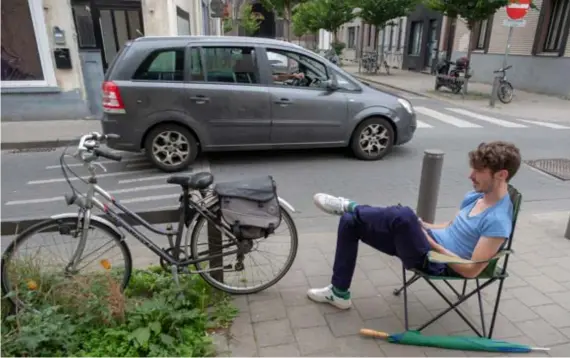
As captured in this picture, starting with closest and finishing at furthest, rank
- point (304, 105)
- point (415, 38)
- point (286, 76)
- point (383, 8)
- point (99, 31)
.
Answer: point (304, 105) < point (286, 76) < point (99, 31) < point (383, 8) < point (415, 38)

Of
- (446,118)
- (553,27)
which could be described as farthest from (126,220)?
(553,27)

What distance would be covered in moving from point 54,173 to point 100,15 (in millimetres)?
5333

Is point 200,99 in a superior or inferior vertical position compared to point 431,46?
inferior

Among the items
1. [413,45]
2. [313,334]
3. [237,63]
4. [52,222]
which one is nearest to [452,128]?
[237,63]

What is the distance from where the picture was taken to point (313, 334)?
2.52 meters

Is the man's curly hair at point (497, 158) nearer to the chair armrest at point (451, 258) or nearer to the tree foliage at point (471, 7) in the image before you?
the chair armrest at point (451, 258)

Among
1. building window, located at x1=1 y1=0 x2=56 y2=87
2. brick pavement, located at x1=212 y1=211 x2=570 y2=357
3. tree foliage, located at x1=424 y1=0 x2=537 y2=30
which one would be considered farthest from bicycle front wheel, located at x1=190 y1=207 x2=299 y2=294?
tree foliage, located at x1=424 y1=0 x2=537 y2=30

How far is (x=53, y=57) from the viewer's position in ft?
28.5

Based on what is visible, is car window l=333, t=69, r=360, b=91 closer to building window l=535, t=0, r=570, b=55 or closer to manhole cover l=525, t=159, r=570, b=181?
manhole cover l=525, t=159, r=570, b=181

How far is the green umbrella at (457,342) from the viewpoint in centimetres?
238

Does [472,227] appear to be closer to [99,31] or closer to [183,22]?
[99,31]

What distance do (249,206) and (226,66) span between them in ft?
12.3

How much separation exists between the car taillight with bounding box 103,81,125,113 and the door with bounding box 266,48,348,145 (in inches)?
80.1

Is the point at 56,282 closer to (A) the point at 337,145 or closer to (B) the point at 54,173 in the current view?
(B) the point at 54,173
